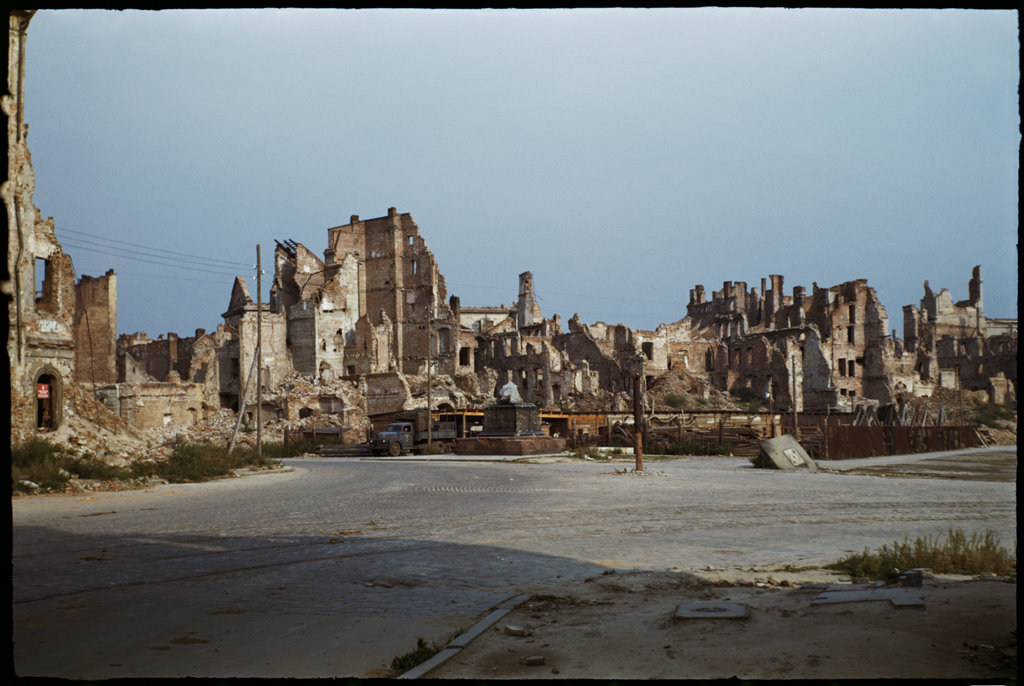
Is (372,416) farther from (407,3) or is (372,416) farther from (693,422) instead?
(407,3)

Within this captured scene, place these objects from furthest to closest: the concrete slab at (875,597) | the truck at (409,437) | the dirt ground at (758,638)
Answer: the truck at (409,437) → the concrete slab at (875,597) → the dirt ground at (758,638)

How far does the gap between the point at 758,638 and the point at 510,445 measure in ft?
104

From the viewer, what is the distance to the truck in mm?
42941

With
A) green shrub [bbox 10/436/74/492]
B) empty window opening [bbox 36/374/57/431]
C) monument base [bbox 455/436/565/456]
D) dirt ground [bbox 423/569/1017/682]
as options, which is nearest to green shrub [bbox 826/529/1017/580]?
dirt ground [bbox 423/569/1017/682]

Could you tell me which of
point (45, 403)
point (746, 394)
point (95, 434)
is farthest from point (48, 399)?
point (746, 394)

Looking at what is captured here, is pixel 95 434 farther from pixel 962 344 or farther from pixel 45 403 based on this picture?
pixel 962 344

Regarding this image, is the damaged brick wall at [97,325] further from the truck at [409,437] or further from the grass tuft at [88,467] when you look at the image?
the grass tuft at [88,467]

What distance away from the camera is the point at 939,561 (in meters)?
7.96

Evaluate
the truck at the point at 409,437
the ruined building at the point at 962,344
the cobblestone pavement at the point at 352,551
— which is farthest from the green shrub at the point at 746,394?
the cobblestone pavement at the point at 352,551

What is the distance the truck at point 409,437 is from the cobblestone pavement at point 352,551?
71.7 feet

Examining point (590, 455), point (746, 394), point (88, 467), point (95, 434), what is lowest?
point (590, 455)

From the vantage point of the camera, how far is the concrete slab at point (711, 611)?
6.01 m

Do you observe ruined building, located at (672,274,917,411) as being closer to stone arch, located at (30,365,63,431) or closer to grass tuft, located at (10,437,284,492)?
grass tuft, located at (10,437,284,492)

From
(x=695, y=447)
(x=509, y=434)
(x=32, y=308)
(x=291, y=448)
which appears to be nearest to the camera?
(x=32, y=308)
